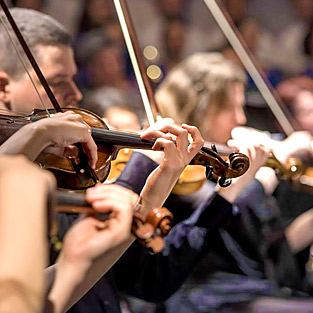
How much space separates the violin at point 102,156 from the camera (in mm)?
1209

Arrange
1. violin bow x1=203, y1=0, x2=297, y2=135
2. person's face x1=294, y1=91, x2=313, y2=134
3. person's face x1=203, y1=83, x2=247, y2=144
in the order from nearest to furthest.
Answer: person's face x1=203, y1=83, x2=247, y2=144 → violin bow x1=203, y1=0, x2=297, y2=135 → person's face x1=294, y1=91, x2=313, y2=134

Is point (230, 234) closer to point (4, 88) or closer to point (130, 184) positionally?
point (130, 184)

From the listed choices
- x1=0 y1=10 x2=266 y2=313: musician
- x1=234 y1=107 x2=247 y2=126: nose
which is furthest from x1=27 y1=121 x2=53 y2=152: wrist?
x1=234 y1=107 x2=247 y2=126: nose

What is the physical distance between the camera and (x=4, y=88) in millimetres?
1629

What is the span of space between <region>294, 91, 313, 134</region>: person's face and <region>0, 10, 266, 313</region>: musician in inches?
41.8

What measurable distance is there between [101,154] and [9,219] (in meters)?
0.61

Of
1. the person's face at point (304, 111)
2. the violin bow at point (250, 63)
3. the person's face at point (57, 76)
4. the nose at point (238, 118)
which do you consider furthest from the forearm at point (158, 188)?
the person's face at point (304, 111)

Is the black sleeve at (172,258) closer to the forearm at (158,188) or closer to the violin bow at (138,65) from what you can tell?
the violin bow at (138,65)

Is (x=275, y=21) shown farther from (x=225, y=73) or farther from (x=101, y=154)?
(x=101, y=154)

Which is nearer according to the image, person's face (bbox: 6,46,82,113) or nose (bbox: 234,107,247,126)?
person's face (bbox: 6,46,82,113)

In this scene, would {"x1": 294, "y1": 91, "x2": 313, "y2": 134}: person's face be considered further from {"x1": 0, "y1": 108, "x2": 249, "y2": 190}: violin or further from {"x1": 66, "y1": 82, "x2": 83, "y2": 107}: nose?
{"x1": 0, "y1": 108, "x2": 249, "y2": 190}: violin

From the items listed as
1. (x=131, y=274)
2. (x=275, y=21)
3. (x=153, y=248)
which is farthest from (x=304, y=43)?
(x=153, y=248)

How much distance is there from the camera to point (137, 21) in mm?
3678

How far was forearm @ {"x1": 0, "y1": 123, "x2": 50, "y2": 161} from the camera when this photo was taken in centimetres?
102
